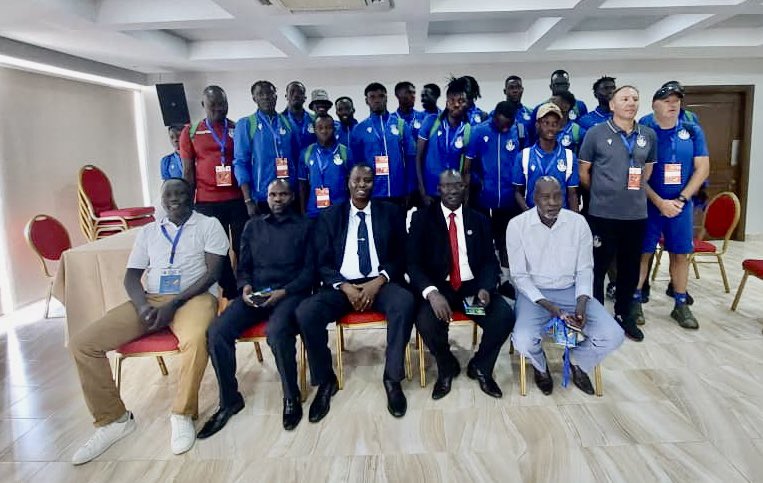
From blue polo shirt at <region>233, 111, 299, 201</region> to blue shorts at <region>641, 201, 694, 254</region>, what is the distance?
2549mm

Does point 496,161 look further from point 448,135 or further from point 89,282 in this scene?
point 89,282

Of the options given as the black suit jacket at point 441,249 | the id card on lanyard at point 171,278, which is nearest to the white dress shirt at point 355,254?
the black suit jacket at point 441,249

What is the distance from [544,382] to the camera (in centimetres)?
287

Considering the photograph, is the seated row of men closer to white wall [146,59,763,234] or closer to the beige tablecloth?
the beige tablecloth

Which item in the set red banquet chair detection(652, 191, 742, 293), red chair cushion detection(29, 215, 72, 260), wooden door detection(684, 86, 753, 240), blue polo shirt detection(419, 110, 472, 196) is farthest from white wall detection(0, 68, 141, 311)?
wooden door detection(684, 86, 753, 240)

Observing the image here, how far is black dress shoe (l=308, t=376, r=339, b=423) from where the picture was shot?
8.70 ft

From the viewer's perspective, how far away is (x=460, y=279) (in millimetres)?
2965

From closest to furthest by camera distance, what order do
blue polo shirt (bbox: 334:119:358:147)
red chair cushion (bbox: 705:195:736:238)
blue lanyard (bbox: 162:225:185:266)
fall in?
blue lanyard (bbox: 162:225:185:266)
blue polo shirt (bbox: 334:119:358:147)
red chair cushion (bbox: 705:195:736:238)

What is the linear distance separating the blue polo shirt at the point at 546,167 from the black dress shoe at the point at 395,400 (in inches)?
59.6

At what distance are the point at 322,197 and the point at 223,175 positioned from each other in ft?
2.27

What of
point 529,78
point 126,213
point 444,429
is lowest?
point 444,429

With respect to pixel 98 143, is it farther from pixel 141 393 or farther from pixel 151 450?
pixel 151 450

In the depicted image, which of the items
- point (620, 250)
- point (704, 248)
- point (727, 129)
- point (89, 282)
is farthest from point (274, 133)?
point (727, 129)

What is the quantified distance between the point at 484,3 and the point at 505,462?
335cm
